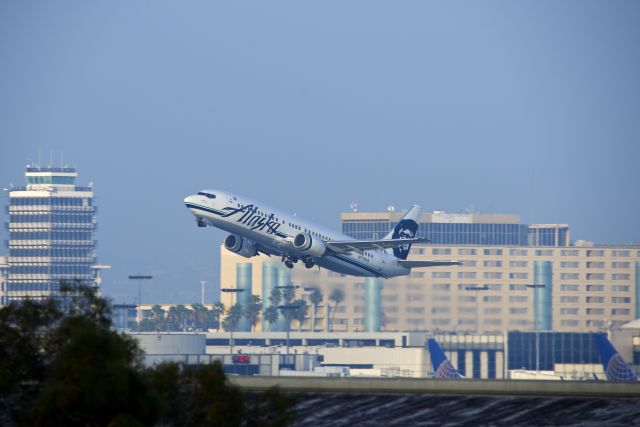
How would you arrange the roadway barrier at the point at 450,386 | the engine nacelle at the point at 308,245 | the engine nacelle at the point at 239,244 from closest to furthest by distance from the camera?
1. the roadway barrier at the point at 450,386
2. the engine nacelle at the point at 308,245
3. the engine nacelle at the point at 239,244

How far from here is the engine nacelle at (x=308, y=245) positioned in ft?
322

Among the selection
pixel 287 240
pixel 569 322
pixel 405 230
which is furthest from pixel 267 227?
pixel 569 322

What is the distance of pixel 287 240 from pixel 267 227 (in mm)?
2093

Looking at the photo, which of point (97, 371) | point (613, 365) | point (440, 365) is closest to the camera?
point (97, 371)

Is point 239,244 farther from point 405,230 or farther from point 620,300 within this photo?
point 620,300

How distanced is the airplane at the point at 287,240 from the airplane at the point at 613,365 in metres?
14.1

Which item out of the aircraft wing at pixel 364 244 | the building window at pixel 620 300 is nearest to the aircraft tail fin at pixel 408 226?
the aircraft wing at pixel 364 244

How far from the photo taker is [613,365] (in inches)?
3723

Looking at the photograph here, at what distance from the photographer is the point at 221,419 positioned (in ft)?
173

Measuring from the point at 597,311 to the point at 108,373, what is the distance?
132305 mm

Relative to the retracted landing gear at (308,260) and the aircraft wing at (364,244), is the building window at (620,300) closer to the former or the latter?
the aircraft wing at (364,244)

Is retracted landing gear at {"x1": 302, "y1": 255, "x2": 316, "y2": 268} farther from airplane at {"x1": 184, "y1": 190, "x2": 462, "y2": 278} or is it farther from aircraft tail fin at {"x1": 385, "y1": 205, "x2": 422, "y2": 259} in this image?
aircraft tail fin at {"x1": 385, "y1": 205, "x2": 422, "y2": 259}

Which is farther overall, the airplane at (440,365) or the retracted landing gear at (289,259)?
the airplane at (440,365)

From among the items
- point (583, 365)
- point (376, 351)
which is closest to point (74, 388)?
point (583, 365)
